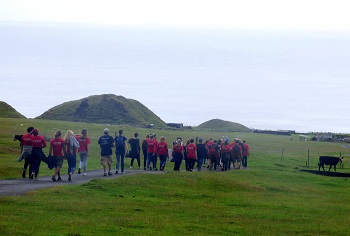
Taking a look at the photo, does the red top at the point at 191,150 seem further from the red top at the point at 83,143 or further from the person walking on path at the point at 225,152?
the red top at the point at 83,143

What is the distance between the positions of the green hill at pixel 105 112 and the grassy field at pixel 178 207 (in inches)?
3509

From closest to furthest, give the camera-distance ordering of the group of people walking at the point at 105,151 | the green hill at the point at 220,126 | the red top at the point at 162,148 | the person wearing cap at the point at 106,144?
1. the group of people walking at the point at 105,151
2. the person wearing cap at the point at 106,144
3. the red top at the point at 162,148
4. the green hill at the point at 220,126

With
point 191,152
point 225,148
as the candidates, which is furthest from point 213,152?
point 191,152

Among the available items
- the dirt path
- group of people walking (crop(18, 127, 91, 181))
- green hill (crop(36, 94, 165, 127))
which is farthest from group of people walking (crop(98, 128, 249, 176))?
green hill (crop(36, 94, 165, 127))

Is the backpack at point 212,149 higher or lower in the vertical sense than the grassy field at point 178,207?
higher

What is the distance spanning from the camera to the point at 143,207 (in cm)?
2678

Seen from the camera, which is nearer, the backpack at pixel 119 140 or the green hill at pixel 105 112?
the backpack at pixel 119 140

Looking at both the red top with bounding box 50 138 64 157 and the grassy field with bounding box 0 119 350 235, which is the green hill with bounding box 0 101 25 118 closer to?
the grassy field with bounding box 0 119 350 235

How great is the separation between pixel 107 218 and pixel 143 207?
12.8ft

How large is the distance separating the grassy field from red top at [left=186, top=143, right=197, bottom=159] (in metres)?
2.49

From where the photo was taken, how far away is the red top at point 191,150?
43.5 metres

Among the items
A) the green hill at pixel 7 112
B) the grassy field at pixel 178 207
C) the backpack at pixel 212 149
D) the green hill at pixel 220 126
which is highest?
the green hill at pixel 220 126

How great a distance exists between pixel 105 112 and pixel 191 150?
94235 millimetres

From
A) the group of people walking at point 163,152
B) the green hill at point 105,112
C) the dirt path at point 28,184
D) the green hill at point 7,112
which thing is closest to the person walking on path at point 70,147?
the dirt path at point 28,184
